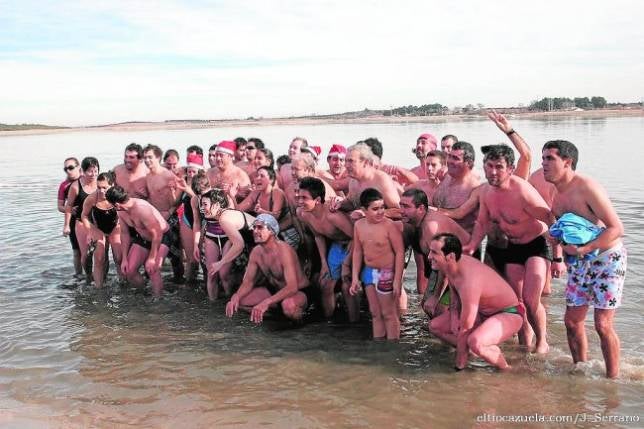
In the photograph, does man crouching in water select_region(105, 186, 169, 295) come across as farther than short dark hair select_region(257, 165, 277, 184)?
Yes

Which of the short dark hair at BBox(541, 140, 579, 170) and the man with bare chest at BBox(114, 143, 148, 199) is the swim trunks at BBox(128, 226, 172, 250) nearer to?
the man with bare chest at BBox(114, 143, 148, 199)

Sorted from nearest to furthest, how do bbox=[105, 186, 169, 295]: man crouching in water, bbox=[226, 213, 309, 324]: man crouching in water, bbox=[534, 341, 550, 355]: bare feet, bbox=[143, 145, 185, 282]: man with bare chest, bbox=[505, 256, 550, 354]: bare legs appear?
bbox=[505, 256, 550, 354]: bare legs < bbox=[534, 341, 550, 355]: bare feet < bbox=[226, 213, 309, 324]: man crouching in water < bbox=[105, 186, 169, 295]: man crouching in water < bbox=[143, 145, 185, 282]: man with bare chest

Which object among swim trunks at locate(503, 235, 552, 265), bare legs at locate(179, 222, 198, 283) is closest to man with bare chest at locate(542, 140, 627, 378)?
swim trunks at locate(503, 235, 552, 265)

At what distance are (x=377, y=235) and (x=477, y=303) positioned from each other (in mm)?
1360

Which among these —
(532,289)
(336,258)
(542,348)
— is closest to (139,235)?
(336,258)

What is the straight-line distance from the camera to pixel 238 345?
6.36 metres

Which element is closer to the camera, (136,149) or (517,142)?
(517,142)

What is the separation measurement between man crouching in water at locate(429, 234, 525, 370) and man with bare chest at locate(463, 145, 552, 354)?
1.51 feet

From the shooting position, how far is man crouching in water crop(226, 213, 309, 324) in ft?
21.5

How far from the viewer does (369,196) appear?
5.86m

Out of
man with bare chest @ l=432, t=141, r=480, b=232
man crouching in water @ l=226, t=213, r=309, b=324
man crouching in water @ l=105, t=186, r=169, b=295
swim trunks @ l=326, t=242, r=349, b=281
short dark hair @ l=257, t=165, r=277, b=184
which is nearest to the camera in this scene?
man with bare chest @ l=432, t=141, r=480, b=232

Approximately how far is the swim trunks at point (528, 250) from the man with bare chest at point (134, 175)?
18.4 ft

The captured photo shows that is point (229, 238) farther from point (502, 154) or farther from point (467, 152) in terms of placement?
point (502, 154)

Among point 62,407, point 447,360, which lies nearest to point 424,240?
point 447,360
